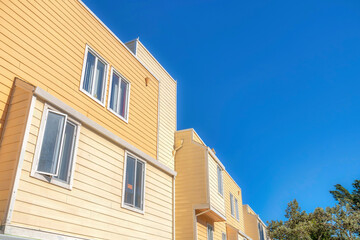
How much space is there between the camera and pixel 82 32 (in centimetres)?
970

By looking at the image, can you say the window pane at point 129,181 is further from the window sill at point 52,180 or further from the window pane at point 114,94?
the window sill at point 52,180

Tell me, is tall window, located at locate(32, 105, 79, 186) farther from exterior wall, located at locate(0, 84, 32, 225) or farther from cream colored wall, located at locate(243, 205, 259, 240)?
cream colored wall, located at locate(243, 205, 259, 240)

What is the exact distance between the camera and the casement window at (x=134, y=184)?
30.8 ft

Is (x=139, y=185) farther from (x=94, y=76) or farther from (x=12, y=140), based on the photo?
(x=12, y=140)

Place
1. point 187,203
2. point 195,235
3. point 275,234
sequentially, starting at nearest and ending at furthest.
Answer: point 195,235 < point 187,203 < point 275,234

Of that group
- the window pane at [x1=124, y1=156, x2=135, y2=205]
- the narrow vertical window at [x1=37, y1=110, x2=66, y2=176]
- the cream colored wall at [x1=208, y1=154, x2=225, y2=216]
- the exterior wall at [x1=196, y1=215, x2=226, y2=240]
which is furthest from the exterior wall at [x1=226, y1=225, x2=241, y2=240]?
the narrow vertical window at [x1=37, y1=110, x2=66, y2=176]

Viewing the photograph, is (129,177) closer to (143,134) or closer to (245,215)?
(143,134)

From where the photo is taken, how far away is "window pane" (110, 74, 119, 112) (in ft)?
33.9

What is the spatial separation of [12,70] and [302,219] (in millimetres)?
24223

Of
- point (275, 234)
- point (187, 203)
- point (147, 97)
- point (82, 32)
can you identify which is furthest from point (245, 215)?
point (82, 32)

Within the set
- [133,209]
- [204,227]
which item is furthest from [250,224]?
[133,209]

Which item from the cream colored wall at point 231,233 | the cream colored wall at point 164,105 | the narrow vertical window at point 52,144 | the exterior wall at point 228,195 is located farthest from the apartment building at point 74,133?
the exterior wall at point 228,195

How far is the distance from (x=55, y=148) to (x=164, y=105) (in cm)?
905

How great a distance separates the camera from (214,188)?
15992 millimetres
